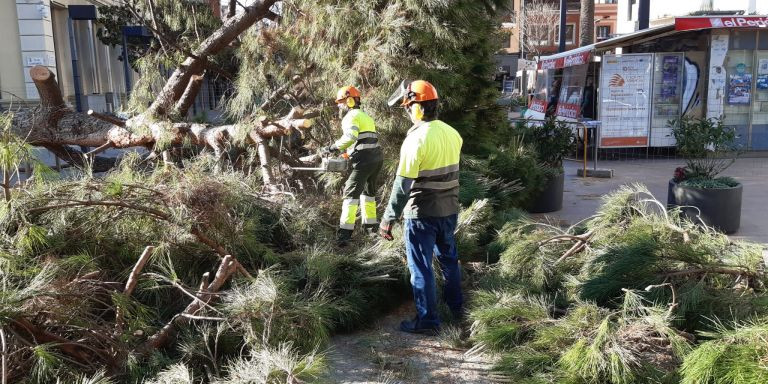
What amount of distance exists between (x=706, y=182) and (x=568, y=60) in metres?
6.89

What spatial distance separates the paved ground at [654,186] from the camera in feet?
24.0

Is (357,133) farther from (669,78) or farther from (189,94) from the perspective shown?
(669,78)

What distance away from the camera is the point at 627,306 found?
3.42 m

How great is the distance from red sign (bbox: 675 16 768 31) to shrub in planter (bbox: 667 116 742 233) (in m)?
4.71

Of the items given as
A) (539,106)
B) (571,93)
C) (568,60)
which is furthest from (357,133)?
(539,106)

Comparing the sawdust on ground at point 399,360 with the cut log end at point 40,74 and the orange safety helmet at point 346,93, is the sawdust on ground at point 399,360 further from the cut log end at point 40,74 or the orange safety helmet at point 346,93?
the cut log end at point 40,74

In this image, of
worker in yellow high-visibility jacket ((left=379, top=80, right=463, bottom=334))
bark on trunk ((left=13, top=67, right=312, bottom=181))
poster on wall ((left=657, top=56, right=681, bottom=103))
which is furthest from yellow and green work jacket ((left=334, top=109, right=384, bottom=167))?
poster on wall ((left=657, top=56, right=681, bottom=103))

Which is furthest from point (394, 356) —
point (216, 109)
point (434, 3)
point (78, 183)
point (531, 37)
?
point (531, 37)

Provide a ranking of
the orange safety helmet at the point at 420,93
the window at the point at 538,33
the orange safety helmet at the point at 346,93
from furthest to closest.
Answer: the window at the point at 538,33 < the orange safety helmet at the point at 346,93 < the orange safety helmet at the point at 420,93

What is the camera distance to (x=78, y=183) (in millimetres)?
4094

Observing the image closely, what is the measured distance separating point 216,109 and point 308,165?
2156 mm

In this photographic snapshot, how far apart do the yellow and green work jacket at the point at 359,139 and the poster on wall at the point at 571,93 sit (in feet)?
24.8

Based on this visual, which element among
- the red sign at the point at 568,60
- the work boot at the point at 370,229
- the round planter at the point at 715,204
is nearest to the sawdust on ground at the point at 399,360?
the work boot at the point at 370,229

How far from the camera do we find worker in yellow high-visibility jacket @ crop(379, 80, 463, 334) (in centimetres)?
409
